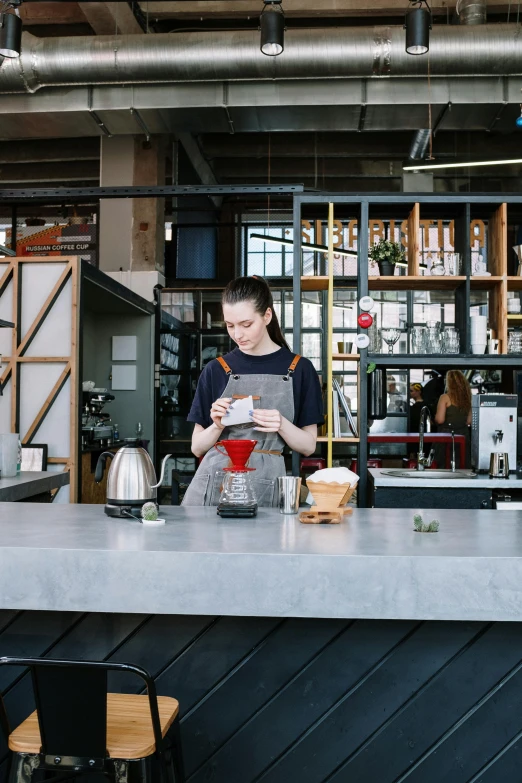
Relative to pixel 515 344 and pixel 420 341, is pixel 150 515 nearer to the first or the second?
pixel 420 341

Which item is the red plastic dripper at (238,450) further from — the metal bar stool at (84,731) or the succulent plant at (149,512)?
the metal bar stool at (84,731)

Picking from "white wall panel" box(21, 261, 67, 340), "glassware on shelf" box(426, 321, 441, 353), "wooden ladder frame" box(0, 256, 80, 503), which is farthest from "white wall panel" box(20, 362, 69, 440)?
"glassware on shelf" box(426, 321, 441, 353)

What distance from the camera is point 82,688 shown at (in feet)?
4.66

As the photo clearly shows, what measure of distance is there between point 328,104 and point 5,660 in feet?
21.0

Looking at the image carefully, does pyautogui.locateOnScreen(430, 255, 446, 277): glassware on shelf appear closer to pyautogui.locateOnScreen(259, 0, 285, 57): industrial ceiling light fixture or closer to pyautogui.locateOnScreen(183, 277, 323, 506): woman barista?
pyautogui.locateOnScreen(259, 0, 285, 57): industrial ceiling light fixture

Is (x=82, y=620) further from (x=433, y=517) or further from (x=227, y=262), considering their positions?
(x=227, y=262)

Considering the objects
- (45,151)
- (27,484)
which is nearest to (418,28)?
(27,484)

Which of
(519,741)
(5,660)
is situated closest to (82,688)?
(5,660)

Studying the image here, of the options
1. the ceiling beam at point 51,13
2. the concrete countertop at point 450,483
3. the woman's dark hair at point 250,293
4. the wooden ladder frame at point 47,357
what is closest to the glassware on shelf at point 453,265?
the concrete countertop at point 450,483

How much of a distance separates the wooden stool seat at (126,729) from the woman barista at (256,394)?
111 cm

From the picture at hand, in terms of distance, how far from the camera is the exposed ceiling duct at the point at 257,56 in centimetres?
586

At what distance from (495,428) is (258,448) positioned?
225 centimetres

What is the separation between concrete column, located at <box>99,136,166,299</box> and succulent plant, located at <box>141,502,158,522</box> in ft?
25.2

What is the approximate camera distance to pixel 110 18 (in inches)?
277
